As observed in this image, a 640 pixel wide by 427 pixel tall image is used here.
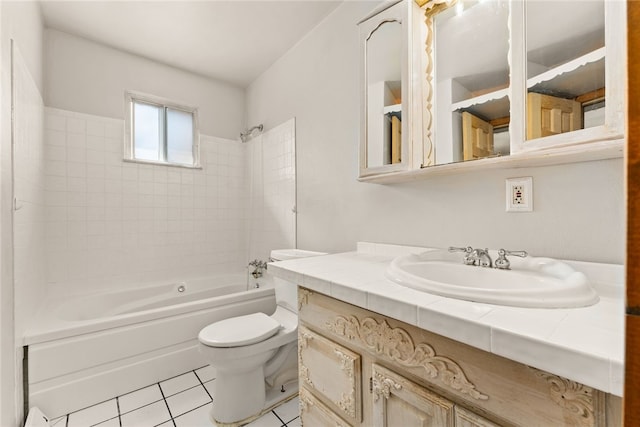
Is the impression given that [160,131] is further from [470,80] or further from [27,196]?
[470,80]

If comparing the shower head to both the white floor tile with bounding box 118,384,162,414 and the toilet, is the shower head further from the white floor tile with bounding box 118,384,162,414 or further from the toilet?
the white floor tile with bounding box 118,384,162,414

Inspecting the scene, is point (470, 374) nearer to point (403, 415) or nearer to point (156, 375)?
point (403, 415)

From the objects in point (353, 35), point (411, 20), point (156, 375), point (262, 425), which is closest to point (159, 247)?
point (156, 375)

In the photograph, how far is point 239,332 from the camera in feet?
4.95

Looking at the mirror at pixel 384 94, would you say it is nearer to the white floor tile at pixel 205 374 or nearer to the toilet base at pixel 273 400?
the toilet base at pixel 273 400

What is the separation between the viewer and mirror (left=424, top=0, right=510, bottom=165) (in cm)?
107

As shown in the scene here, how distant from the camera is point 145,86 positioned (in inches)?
97.1

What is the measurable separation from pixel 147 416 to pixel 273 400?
681 mm

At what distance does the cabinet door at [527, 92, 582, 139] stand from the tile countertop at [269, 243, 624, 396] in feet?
1.45

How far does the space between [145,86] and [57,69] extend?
58cm

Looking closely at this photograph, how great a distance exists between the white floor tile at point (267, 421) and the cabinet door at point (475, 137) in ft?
5.38

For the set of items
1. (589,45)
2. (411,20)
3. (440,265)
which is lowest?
(440,265)

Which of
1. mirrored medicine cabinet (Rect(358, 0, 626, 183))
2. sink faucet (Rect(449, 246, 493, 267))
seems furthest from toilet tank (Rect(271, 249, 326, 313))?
sink faucet (Rect(449, 246, 493, 267))

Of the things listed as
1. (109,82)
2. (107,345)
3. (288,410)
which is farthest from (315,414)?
(109,82)
